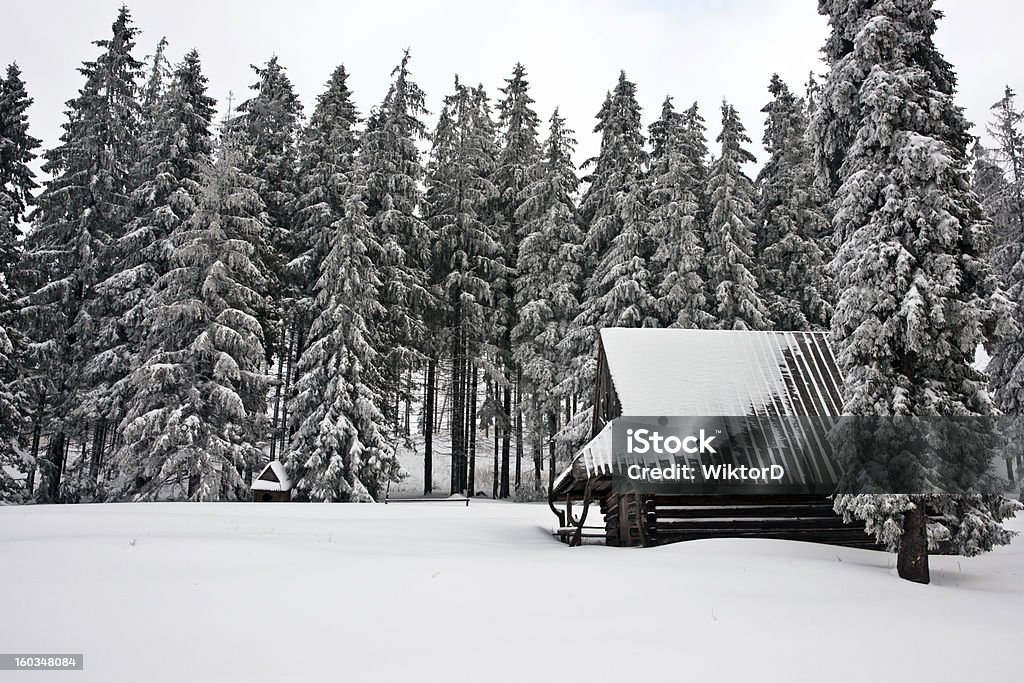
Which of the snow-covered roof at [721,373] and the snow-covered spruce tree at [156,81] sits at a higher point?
the snow-covered spruce tree at [156,81]

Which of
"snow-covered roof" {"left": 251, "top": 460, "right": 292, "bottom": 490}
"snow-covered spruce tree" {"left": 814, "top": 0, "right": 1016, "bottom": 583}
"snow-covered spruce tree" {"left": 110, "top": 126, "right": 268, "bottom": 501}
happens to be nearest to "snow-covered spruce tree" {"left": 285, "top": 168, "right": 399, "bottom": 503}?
"snow-covered roof" {"left": 251, "top": 460, "right": 292, "bottom": 490}

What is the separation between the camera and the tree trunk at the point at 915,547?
1038 centimetres

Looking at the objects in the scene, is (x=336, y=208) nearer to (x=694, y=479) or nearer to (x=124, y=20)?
(x=124, y=20)

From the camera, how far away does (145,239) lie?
28.2 m

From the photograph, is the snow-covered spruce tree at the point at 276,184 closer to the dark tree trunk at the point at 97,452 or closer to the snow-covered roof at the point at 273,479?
the snow-covered roof at the point at 273,479

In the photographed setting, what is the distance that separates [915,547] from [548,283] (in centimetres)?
2349

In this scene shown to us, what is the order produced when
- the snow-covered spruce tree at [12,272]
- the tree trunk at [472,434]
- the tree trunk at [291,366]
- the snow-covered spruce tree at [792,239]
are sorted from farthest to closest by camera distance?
the tree trunk at [472,434], the snow-covered spruce tree at [792,239], the tree trunk at [291,366], the snow-covered spruce tree at [12,272]

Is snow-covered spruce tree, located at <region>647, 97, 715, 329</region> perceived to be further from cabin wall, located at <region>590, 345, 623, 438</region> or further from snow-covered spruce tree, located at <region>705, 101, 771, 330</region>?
cabin wall, located at <region>590, 345, 623, 438</region>

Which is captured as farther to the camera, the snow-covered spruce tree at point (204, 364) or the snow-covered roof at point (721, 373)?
the snow-covered spruce tree at point (204, 364)

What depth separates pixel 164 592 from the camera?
22.8ft

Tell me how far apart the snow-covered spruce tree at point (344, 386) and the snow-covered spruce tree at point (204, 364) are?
2017 mm

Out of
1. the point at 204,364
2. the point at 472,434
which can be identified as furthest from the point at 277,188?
the point at 472,434

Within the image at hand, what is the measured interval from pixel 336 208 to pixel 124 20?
13.2 meters

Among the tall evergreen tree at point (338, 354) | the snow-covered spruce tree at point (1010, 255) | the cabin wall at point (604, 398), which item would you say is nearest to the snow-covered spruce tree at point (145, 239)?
the tall evergreen tree at point (338, 354)
